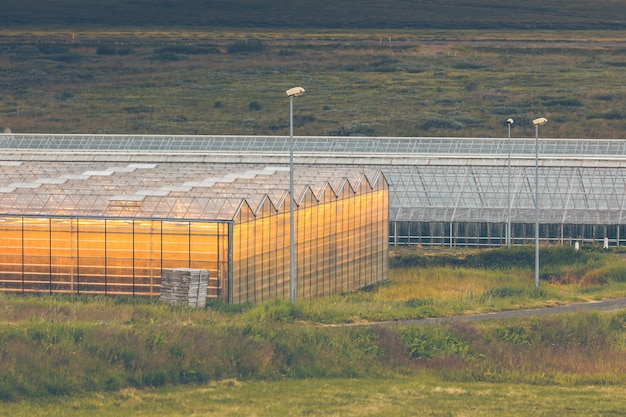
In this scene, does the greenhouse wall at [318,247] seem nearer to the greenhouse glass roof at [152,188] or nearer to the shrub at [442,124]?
the greenhouse glass roof at [152,188]

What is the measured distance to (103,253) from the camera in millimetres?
64500

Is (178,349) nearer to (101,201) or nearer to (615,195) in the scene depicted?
(101,201)

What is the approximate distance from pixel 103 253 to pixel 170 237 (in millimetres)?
2986

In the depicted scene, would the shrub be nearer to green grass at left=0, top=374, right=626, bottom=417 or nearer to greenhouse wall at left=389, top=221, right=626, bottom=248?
greenhouse wall at left=389, top=221, right=626, bottom=248

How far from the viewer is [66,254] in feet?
213

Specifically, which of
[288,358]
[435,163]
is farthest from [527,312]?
[435,163]

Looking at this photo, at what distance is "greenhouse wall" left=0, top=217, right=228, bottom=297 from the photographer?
63.2 meters

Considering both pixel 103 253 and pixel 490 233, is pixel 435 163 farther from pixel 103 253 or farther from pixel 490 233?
pixel 103 253

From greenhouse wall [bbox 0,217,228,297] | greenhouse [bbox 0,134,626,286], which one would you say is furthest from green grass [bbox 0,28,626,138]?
greenhouse wall [bbox 0,217,228,297]

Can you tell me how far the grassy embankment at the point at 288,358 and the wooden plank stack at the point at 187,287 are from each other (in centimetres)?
99

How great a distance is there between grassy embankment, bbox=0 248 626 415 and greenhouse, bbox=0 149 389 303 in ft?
7.74

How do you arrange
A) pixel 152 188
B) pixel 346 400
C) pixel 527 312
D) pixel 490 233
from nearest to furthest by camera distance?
pixel 346 400 → pixel 527 312 → pixel 152 188 → pixel 490 233

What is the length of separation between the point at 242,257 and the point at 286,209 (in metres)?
5.19

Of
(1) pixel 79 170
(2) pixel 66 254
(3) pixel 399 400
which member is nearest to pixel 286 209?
(2) pixel 66 254
